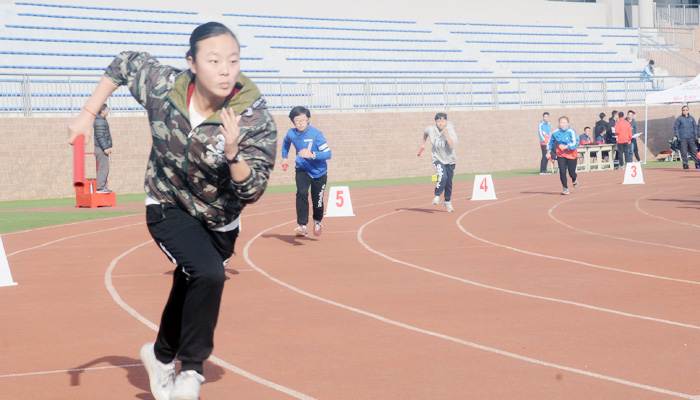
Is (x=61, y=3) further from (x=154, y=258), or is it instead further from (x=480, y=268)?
(x=480, y=268)

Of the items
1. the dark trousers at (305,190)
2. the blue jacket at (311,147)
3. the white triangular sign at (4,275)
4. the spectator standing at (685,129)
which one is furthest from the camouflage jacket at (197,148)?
the spectator standing at (685,129)

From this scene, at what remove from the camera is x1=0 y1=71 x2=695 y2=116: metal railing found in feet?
81.3

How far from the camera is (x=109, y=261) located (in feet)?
37.8

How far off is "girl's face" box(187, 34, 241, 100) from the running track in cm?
182

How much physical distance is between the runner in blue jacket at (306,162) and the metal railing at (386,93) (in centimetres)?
1356

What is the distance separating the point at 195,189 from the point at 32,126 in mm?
21853

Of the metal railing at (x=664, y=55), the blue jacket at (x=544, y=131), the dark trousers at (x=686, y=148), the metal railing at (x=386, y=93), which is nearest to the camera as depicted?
the metal railing at (x=386, y=93)

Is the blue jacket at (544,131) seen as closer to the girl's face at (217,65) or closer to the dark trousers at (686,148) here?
the dark trousers at (686,148)

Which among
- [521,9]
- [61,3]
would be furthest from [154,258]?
[521,9]

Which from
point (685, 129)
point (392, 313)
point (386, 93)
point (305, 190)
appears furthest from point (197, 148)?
point (685, 129)

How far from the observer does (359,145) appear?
31547 mm

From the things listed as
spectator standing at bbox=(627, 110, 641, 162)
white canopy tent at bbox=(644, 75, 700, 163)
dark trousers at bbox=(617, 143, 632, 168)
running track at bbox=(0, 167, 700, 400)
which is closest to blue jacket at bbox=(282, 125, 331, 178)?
running track at bbox=(0, 167, 700, 400)

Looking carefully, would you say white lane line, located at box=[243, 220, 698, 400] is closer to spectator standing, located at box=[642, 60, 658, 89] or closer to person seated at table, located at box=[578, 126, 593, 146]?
person seated at table, located at box=[578, 126, 593, 146]

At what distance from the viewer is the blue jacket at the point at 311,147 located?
13.1 meters
